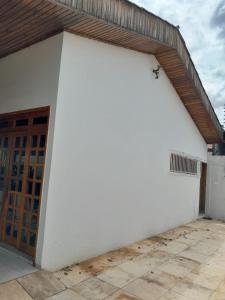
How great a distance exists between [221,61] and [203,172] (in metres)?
5.07

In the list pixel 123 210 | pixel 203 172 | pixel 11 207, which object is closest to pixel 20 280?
pixel 11 207

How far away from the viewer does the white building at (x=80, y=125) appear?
422cm

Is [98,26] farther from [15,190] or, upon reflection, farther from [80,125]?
[15,190]

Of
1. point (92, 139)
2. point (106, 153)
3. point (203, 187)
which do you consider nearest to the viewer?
point (92, 139)

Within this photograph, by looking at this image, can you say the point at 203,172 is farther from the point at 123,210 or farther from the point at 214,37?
the point at 123,210

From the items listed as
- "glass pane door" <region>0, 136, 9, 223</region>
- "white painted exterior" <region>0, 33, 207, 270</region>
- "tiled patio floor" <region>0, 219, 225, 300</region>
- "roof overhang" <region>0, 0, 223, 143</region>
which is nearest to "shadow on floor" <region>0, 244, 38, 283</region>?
"tiled patio floor" <region>0, 219, 225, 300</region>

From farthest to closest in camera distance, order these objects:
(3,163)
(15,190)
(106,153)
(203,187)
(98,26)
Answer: (203,187) < (3,163) < (106,153) < (15,190) < (98,26)

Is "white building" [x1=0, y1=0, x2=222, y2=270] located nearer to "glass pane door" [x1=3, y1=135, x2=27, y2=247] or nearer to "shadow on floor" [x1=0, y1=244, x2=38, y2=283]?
"glass pane door" [x1=3, y1=135, x2=27, y2=247]

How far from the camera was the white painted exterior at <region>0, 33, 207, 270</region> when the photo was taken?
4.30 meters

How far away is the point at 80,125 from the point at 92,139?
0.38 metres

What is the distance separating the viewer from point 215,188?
1134 centimetres

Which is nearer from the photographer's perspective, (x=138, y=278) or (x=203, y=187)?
(x=138, y=278)

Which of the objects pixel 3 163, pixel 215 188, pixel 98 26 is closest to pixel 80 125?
pixel 98 26

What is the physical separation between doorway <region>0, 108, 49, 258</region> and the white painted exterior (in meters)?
0.32
